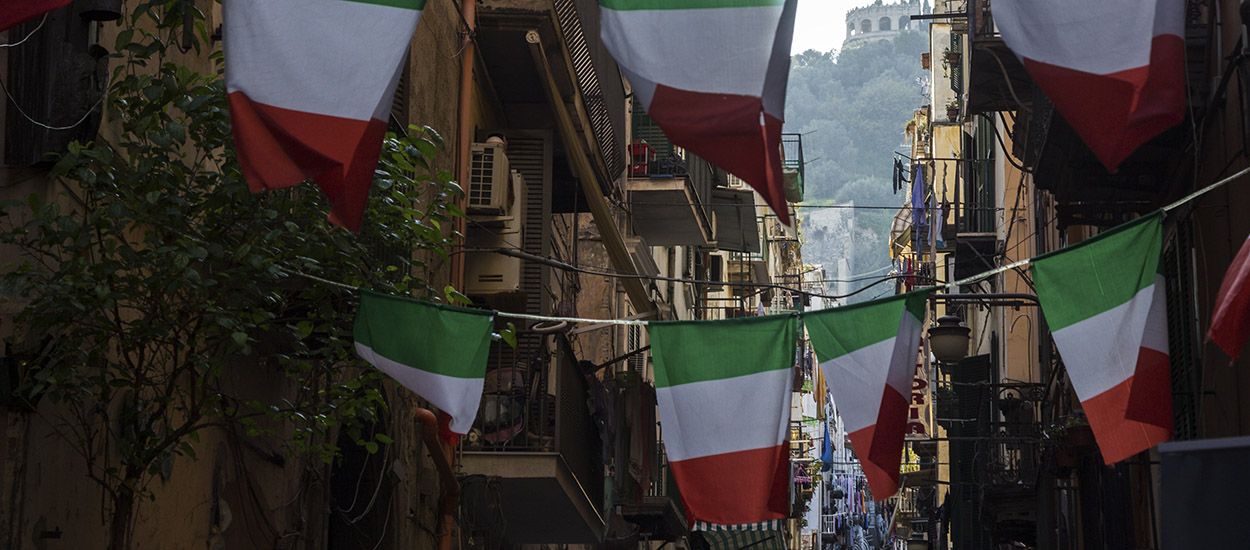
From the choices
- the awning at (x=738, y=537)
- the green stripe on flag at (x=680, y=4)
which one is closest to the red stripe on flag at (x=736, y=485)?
the green stripe on flag at (x=680, y=4)

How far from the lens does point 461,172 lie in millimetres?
14727

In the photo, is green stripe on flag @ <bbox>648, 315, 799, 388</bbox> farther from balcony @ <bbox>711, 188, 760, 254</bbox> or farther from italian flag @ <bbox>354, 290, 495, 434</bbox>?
balcony @ <bbox>711, 188, 760, 254</bbox>

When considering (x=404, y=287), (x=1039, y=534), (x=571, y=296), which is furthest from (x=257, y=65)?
(x=1039, y=534)

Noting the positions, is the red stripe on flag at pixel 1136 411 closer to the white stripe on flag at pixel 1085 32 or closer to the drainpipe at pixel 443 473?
the white stripe on flag at pixel 1085 32

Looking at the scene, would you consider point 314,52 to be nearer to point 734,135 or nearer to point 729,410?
point 734,135

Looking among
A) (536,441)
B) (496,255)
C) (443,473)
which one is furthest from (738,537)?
(443,473)

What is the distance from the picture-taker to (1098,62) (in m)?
7.50

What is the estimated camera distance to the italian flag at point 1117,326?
846cm

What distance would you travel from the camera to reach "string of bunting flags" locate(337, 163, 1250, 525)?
850 cm

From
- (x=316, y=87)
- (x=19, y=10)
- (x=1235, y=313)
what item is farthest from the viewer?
(x=1235, y=313)

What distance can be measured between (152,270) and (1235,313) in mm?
4788

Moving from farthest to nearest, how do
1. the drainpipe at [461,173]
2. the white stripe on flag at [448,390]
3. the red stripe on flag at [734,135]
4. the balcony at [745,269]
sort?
the balcony at [745,269], the drainpipe at [461,173], the white stripe on flag at [448,390], the red stripe on flag at [734,135]

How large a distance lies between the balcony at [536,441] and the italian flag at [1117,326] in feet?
23.4

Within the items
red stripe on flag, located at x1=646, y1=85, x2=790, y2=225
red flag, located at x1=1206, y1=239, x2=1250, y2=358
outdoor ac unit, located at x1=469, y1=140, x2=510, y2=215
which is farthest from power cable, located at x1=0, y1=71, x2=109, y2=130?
outdoor ac unit, located at x1=469, y1=140, x2=510, y2=215
